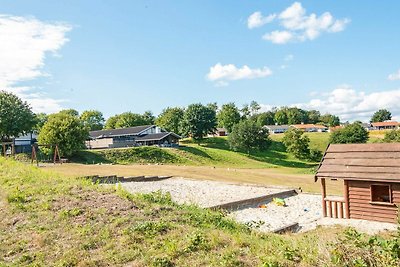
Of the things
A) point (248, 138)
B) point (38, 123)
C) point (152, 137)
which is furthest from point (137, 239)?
point (38, 123)

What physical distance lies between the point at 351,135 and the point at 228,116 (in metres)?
38.2

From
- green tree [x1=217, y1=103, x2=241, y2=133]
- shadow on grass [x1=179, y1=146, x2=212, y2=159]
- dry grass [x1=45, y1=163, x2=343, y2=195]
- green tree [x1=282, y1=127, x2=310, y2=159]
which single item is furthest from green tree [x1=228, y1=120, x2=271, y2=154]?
dry grass [x1=45, y1=163, x2=343, y2=195]

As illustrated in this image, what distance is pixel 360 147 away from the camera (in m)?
15.2

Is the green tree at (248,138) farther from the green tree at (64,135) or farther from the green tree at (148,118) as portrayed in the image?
the green tree at (148,118)

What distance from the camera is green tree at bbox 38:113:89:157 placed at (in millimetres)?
49000

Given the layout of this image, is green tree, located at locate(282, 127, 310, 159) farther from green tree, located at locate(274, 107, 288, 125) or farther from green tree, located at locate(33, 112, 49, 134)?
green tree, located at locate(274, 107, 288, 125)

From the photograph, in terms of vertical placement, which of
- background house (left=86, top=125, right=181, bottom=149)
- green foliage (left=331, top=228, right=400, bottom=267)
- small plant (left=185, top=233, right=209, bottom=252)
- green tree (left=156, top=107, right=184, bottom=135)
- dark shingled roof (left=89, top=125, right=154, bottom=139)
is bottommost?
small plant (left=185, top=233, right=209, bottom=252)

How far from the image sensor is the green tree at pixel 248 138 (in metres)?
68.2

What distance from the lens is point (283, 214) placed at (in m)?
15.7

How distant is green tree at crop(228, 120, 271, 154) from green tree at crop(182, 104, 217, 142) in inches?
315

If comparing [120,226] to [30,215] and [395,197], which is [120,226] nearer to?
[30,215]

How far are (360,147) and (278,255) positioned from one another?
1137 cm

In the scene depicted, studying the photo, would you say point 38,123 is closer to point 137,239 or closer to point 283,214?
point 283,214

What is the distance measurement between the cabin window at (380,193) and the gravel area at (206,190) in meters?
6.55
